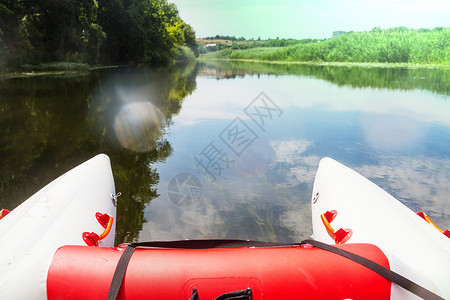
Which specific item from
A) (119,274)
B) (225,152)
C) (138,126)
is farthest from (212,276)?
(138,126)

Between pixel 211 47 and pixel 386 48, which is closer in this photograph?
pixel 386 48

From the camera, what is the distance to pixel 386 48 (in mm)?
27641

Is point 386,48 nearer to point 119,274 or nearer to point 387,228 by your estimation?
point 387,228

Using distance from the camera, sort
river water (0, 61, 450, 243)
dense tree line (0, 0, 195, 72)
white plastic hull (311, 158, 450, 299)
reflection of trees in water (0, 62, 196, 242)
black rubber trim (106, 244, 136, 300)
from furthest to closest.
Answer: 1. dense tree line (0, 0, 195, 72)
2. reflection of trees in water (0, 62, 196, 242)
3. river water (0, 61, 450, 243)
4. white plastic hull (311, 158, 450, 299)
5. black rubber trim (106, 244, 136, 300)

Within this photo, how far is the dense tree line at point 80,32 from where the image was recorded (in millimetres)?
18312

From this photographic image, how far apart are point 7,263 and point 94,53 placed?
27.3m

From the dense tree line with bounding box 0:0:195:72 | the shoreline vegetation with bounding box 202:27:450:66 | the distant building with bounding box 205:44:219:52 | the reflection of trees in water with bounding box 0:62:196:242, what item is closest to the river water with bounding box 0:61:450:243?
the reflection of trees in water with bounding box 0:62:196:242

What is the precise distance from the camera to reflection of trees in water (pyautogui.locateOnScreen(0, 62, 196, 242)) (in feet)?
11.7

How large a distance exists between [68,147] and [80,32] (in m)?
22.3

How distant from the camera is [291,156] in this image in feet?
16.2

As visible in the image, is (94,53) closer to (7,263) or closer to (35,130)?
(35,130)

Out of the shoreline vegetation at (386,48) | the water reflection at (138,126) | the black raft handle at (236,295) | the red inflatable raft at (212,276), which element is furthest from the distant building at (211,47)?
the black raft handle at (236,295)

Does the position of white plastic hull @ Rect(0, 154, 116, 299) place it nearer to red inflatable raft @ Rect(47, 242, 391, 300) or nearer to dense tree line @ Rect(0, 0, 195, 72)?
red inflatable raft @ Rect(47, 242, 391, 300)

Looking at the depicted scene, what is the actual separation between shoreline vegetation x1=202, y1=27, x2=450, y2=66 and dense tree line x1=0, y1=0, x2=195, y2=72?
54.9 feet
